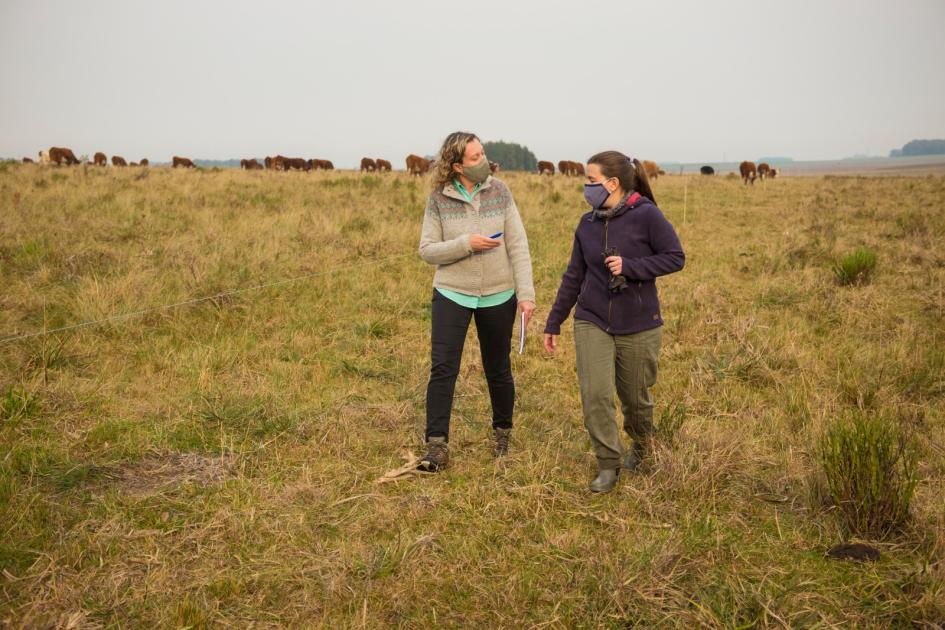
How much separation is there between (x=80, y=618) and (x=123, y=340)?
143 inches

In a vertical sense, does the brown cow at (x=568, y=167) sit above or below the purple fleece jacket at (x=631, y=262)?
above

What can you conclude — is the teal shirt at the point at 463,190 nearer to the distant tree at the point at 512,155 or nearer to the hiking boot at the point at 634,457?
the hiking boot at the point at 634,457

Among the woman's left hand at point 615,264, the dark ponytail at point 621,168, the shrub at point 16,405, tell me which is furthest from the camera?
the shrub at point 16,405

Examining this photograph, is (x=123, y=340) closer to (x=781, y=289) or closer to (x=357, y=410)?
(x=357, y=410)

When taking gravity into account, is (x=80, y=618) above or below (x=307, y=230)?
below

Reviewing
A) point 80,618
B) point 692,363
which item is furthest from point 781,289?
point 80,618

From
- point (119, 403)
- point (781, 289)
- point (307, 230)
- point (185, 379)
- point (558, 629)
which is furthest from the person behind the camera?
point (307, 230)

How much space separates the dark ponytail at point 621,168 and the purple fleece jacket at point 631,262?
75 millimetres

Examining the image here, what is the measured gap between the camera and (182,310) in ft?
20.2

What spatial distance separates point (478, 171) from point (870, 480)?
2356 millimetres

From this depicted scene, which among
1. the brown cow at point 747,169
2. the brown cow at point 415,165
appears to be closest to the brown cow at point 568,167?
the brown cow at point 747,169

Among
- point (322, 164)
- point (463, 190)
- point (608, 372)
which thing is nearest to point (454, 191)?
point (463, 190)

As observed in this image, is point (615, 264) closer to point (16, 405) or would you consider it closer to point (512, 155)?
point (16, 405)

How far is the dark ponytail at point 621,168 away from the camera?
3.16m
